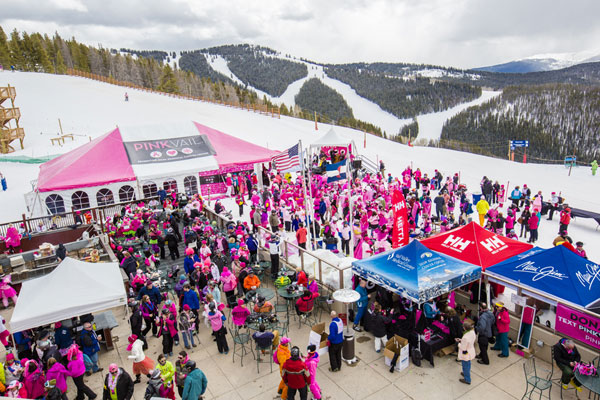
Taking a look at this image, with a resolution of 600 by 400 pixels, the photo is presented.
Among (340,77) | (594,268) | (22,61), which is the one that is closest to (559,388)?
(594,268)

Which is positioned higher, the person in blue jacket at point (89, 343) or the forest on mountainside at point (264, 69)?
the forest on mountainside at point (264, 69)

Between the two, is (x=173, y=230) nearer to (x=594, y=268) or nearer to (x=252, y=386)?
(x=252, y=386)

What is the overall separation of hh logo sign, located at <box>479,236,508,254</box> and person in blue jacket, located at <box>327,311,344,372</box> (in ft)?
13.4

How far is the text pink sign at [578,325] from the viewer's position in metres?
6.68

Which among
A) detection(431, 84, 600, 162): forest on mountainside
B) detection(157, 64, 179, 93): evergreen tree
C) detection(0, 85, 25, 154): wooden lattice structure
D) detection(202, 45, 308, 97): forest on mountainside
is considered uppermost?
detection(202, 45, 308, 97): forest on mountainside

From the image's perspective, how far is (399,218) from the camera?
10070 millimetres

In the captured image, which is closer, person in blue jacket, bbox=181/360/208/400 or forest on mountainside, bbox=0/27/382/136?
person in blue jacket, bbox=181/360/208/400

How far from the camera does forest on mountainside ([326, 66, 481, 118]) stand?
409 ft

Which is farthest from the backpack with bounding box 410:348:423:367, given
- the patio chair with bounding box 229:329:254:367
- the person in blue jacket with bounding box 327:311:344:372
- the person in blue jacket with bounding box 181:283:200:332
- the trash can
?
the person in blue jacket with bounding box 181:283:200:332

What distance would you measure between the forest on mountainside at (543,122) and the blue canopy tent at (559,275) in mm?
72827

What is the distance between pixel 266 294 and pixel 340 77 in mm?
164927

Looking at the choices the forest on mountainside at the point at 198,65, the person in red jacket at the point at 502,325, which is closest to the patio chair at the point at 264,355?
the person in red jacket at the point at 502,325

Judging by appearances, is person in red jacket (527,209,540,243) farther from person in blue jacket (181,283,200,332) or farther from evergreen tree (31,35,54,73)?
evergreen tree (31,35,54,73)

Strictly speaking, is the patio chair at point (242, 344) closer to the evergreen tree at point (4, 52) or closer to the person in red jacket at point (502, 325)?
the person in red jacket at point (502, 325)
